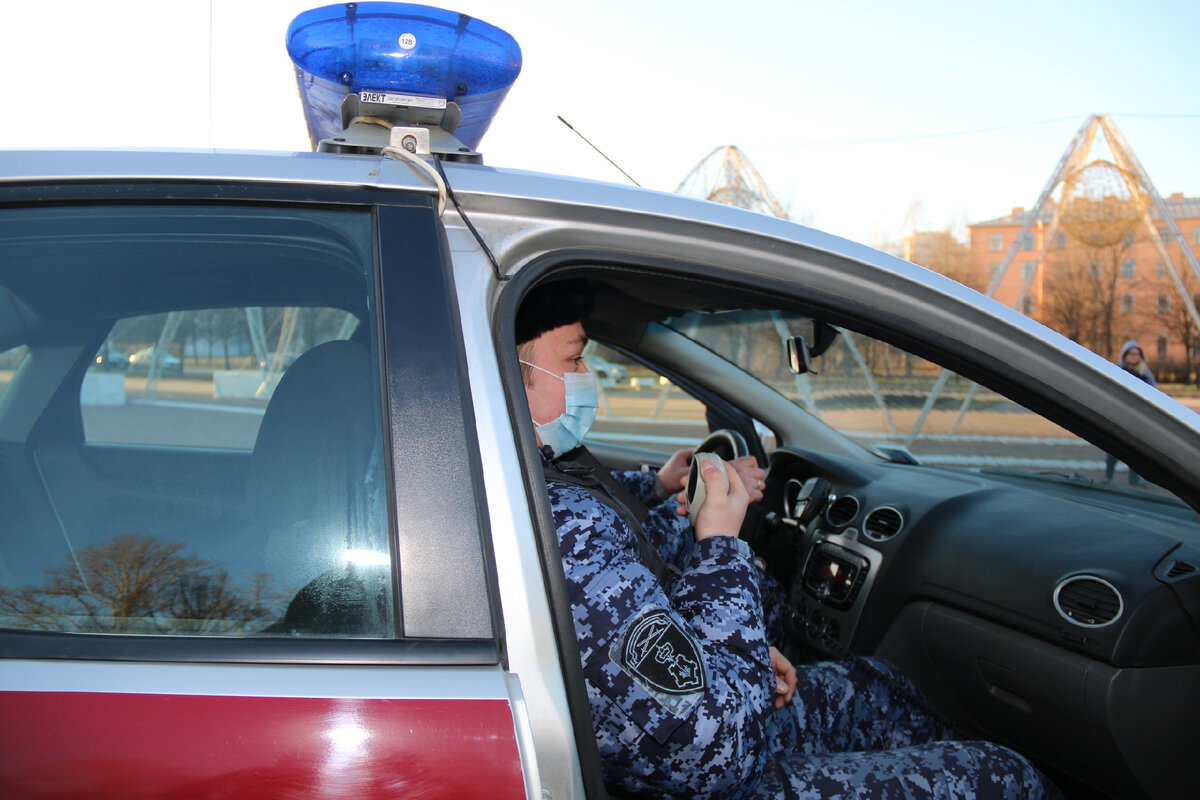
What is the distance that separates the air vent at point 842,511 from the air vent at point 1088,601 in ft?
2.45

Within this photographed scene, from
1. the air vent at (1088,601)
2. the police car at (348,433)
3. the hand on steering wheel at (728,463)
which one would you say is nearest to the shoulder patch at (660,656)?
the police car at (348,433)

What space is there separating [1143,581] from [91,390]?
1.97m

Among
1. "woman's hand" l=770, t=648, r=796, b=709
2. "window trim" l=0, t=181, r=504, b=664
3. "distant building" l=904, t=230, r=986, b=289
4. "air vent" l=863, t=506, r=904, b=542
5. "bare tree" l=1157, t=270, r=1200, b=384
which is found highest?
"distant building" l=904, t=230, r=986, b=289

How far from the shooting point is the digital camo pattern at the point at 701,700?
1.23m

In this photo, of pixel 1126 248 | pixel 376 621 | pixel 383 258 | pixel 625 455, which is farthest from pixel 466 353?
pixel 1126 248

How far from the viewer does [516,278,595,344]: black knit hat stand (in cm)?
168

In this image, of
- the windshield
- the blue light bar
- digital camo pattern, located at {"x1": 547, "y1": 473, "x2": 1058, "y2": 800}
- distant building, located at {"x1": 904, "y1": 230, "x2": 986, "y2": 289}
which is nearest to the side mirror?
the windshield

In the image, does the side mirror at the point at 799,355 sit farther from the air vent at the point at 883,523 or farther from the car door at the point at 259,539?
the car door at the point at 259,539

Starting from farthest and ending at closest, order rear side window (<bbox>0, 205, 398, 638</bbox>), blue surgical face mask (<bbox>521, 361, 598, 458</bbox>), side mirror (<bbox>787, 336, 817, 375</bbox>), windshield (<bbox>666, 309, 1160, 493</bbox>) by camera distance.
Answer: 1. side mirror (<bbox>787, 336, 817, 375</bbox>)
2. windshield (<bbox>666, 309, 1160, 493</bbox>)
3. blue surgical face mask (<bbox>521, 361, 598, 458</bbox>)
4. rear side window (<bbox>0, 205, 398, 638</bbox>)

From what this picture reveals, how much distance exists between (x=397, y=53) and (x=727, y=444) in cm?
185

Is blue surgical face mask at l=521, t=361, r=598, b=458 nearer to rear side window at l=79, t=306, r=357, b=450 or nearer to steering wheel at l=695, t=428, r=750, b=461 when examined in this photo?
rear side window at l=79, t=306, r=357, b=450

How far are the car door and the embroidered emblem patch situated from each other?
268mm

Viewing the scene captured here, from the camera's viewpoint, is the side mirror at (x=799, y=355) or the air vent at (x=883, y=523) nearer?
→ the air vent at (x=883, y=523)

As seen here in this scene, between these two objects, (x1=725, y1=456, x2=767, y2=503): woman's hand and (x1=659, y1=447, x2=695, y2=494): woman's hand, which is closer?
(x1=725, y1=456, x2=767, y2=503): woman's hand
